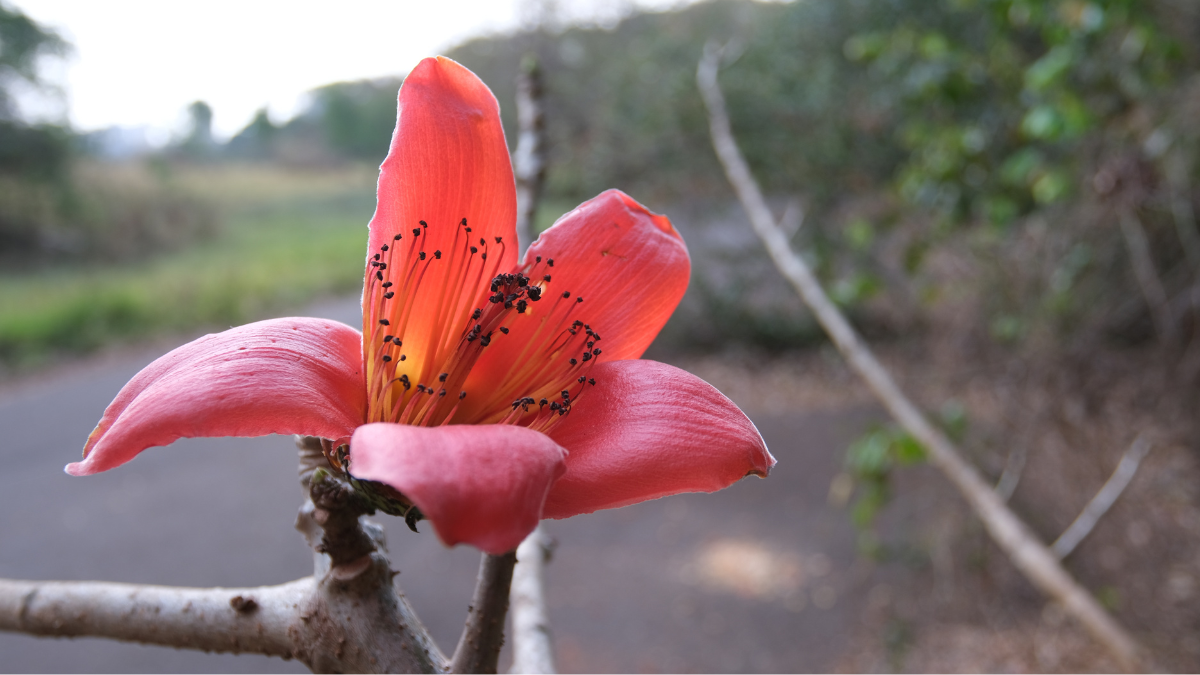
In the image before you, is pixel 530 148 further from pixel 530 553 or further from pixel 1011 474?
pixel 1011 474

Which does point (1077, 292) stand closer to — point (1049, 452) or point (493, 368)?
point (1049, 452)

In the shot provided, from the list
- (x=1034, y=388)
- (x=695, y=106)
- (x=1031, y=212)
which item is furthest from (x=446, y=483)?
(x=695, y=106)

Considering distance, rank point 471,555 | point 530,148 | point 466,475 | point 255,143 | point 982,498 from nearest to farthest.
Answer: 1. point 466,475
2. point 530,148
3. point 982,498
4. point 471,555
5. point 255,143

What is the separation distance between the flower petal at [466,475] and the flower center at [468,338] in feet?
0.39

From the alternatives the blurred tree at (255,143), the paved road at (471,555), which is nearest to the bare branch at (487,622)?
the paved road at (471,555)

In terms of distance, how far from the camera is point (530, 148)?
0.85 m

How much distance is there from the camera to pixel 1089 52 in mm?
1804

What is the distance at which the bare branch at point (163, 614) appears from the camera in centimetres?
41

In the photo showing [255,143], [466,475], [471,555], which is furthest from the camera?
[255,143]

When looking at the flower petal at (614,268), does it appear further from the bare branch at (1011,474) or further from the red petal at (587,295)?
the bare branch at (1011,474)

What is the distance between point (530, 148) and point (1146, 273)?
6.38ft

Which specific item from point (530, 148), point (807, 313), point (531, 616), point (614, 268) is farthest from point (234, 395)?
point (807, 313)

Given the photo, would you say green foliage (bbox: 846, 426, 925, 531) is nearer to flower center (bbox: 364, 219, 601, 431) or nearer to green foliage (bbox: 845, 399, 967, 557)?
green foliage (bbox: 845, 399, 967, 557)

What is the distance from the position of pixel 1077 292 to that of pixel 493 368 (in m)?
Answer: 2.33
